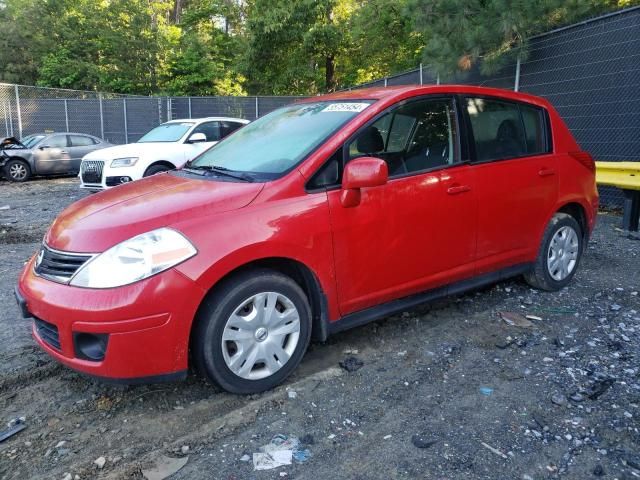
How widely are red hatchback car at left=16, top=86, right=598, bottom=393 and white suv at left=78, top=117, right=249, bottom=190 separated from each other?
6.23m

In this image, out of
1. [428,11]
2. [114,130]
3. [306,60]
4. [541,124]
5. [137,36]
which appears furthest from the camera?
[137,36]

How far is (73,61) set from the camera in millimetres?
29781

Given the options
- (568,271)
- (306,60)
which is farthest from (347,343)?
(306,60)

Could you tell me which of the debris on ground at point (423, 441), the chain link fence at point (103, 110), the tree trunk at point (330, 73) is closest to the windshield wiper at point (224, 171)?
the debris on ground at point (423, 441)

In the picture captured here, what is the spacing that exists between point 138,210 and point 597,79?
755cm

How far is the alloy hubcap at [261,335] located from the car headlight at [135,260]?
0.46 m

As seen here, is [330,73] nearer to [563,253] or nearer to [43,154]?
[43,154]

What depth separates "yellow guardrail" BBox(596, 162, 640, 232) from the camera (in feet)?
22.1

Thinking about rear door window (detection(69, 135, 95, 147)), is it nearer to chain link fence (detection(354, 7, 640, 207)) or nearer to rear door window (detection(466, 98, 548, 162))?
chain link fence (detection(354, 7, 640, 207))

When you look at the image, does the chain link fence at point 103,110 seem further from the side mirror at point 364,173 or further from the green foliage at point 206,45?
the side mirror at point 364,173

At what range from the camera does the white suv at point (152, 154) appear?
32.5ft

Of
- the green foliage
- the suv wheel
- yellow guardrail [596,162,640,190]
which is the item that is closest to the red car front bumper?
the suv wheel

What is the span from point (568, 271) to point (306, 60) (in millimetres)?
22040

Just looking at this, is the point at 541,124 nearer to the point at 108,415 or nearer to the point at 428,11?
the point at 108,415
